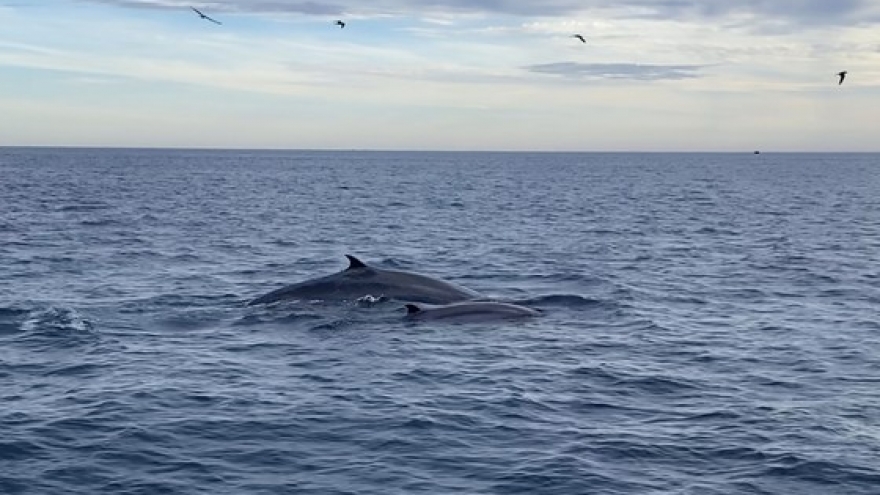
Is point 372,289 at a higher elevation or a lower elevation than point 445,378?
higher

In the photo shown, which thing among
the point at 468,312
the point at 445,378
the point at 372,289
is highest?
the point at 372,289

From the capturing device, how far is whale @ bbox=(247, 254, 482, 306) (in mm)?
25594

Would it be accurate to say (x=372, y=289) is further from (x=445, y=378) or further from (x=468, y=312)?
(x=445, y=378)

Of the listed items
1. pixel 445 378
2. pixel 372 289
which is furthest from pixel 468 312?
pixel 445 378

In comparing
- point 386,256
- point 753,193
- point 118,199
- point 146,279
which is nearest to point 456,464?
point 146,279

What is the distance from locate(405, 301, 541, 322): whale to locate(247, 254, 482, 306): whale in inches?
41.7

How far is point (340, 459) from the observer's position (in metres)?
14.5

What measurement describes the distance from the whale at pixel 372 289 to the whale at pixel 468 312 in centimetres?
106

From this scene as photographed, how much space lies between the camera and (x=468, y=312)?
946 inches

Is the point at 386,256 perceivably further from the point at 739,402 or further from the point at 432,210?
the point at 432,210

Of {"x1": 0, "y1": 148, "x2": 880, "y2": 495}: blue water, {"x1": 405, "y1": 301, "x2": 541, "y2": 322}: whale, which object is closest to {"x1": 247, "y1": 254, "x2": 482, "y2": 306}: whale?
{"x1": 0, "y1": 148, "x2": 880, "y2": 495}: blue water

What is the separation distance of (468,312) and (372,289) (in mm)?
2673


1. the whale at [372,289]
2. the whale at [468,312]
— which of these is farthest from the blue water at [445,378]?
the whale at [372,289]

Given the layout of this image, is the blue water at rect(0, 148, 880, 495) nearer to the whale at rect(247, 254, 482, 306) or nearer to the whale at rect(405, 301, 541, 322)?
the whale at rect(405, 301, 541, 322)
